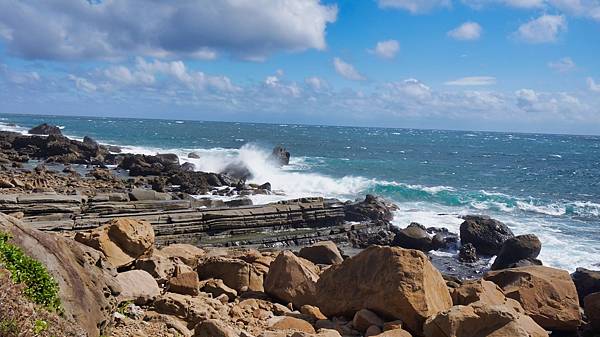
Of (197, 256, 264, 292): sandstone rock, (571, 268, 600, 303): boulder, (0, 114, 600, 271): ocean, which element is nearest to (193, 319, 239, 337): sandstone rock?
(197, 256, 264, 292): sandstone rock

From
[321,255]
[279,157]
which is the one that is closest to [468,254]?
[321,255]

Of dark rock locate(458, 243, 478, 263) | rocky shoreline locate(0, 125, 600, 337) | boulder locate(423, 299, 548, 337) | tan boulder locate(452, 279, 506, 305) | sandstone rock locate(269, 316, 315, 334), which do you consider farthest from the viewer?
dark rock locate(458, 243, 478, 263)

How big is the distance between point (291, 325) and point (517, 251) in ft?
49.4

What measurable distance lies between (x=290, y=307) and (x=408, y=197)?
1082 inches

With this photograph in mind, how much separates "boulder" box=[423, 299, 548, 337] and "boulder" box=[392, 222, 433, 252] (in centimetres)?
1556

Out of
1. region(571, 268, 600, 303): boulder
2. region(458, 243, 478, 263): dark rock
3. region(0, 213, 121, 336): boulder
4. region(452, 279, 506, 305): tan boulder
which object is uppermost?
region(0, 213, 121, 336): boulder

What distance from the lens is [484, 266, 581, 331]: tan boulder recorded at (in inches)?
406

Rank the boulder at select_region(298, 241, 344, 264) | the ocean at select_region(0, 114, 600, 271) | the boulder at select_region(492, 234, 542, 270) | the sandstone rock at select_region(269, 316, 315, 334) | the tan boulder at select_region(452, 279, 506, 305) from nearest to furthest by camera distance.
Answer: the sandstone rock at select_region(269, 316, 315, 334)
the tan boulder at select_region(452, 279, 506, 305)
the boulder at select_region(298, 241, 344, 264)
the boulder at select_region(492, 234, 542, 270)
the ocean at select_region(0, 114, 600, 271)

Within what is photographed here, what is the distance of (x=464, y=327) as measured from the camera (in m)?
7.29

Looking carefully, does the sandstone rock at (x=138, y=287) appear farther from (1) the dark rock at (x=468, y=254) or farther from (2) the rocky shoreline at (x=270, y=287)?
(1) the dark rock at (x=468, y=254)

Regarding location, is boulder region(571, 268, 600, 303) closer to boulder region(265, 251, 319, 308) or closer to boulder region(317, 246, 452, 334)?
boulder region(317, 246, 452, 334)

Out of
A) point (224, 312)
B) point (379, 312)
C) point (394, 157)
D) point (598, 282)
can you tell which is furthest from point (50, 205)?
point (394, 157)

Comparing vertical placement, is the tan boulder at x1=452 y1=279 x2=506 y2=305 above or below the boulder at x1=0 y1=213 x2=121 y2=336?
below

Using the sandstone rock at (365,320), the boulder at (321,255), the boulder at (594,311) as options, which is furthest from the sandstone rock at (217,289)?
the boulder at (594,311)
